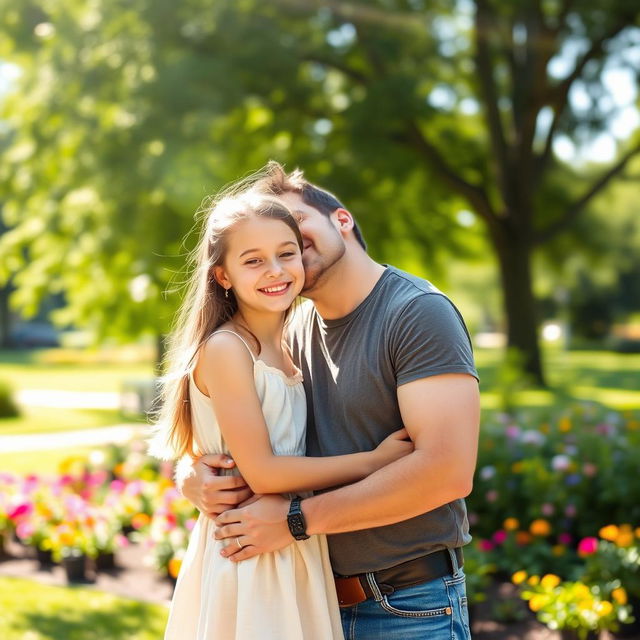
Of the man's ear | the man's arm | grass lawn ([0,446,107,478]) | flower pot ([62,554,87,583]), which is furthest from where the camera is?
grass lawn ([0,446,107,478])

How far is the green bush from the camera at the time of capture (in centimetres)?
1623

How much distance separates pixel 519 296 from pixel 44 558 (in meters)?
13.8

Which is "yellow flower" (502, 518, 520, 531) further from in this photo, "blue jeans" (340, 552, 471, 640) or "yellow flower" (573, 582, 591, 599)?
"blue jeans" (340, 552, 471, 640)

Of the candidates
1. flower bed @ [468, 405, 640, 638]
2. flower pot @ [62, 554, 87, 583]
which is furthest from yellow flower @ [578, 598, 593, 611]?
flower pot @ [62, 554, 87, 583]

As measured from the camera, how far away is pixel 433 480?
203cm

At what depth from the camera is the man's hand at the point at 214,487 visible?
7.33 ft

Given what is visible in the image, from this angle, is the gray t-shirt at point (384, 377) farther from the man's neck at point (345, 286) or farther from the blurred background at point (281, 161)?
the blurred background at point (281, 161)

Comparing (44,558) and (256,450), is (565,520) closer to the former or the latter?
(44,558)

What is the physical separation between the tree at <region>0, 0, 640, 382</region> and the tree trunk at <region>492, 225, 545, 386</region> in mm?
36

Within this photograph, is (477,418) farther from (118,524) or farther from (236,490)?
(118,524)

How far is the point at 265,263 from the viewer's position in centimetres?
227

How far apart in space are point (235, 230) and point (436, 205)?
16807 mm

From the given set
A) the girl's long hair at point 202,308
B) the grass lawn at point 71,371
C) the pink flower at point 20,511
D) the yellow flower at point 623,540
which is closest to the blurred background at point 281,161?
the pink flower at point 20,511

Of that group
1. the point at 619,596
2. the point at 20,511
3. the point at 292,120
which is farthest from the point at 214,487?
the point at 292,120
